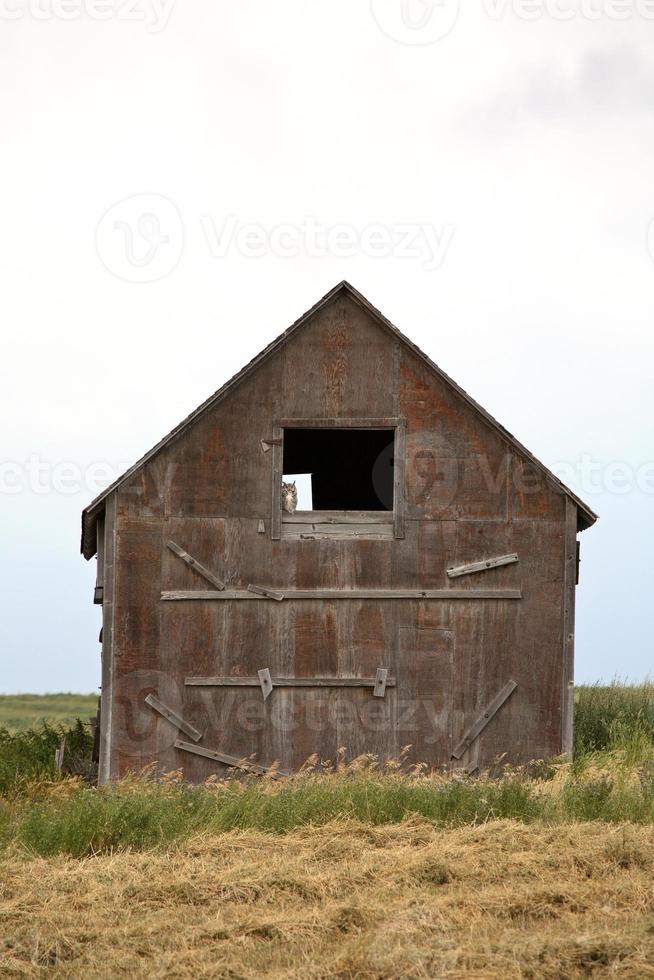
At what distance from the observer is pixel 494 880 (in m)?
10.4

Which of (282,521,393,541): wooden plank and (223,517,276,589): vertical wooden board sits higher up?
(282,521,393,541): wooden plank

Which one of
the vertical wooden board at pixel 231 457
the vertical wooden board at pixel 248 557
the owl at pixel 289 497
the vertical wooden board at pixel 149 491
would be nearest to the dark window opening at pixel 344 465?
the owl at pixel 289 497

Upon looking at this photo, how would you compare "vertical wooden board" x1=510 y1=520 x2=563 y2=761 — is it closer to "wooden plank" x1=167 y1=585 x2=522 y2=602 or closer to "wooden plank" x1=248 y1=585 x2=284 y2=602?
"wooden plank" x1=167 y1=585 x2=522 y2=602

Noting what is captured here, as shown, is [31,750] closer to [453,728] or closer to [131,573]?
[131,573]

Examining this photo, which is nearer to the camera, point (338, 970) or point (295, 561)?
point (338, 970)

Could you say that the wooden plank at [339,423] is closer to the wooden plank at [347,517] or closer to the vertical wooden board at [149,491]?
the wooden plank at [347,517]

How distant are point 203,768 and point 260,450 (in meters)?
4.08

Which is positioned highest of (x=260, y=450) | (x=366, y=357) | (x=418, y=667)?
(x=366, y=357)

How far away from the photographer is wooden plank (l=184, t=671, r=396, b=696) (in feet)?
50.4

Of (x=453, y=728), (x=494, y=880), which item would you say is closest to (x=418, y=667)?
(x=453, y=728)

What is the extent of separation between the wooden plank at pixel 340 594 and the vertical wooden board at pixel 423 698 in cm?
47

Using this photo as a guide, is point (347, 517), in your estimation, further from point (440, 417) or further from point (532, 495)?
point (532, 495)

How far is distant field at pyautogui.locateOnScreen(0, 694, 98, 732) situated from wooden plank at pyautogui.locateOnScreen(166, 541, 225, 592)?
13.3 m

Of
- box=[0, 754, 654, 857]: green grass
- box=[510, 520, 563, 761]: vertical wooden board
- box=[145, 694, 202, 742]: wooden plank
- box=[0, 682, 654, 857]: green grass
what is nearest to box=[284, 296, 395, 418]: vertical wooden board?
box=[510, 520, 563, 761]: vertical wooden board
